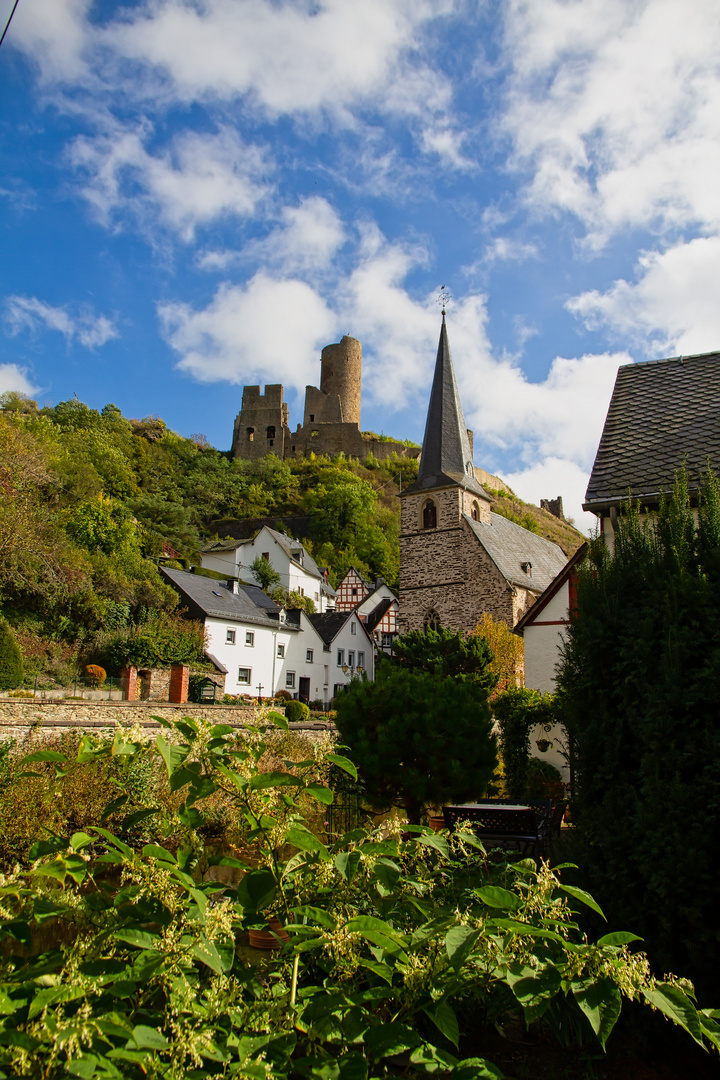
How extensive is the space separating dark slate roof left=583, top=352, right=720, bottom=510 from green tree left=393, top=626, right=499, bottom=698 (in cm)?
1498

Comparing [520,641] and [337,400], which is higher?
[337,400]

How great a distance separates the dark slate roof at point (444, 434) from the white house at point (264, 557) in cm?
1820

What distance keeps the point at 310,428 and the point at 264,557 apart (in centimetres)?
3771

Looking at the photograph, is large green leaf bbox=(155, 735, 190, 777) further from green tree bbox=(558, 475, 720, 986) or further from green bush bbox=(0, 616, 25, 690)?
green bush bbox=(0, 616, 25, 690)

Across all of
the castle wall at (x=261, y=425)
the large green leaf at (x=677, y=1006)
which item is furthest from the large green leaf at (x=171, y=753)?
the castle wall at (x=261, y=425)

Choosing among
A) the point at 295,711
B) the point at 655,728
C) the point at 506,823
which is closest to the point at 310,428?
the point at 295,711

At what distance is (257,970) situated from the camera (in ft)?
8.78

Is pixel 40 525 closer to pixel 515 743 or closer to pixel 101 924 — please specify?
pixel 515 743

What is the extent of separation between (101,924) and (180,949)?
1.54 ft

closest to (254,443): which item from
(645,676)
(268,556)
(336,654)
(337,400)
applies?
(337,400)

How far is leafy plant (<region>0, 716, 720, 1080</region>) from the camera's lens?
180 centimetres

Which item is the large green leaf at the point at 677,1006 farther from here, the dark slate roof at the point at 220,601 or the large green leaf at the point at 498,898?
the dark slate roof at the point at 220,601

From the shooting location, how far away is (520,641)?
94.5 feet

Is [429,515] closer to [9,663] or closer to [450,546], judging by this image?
[450,546]
